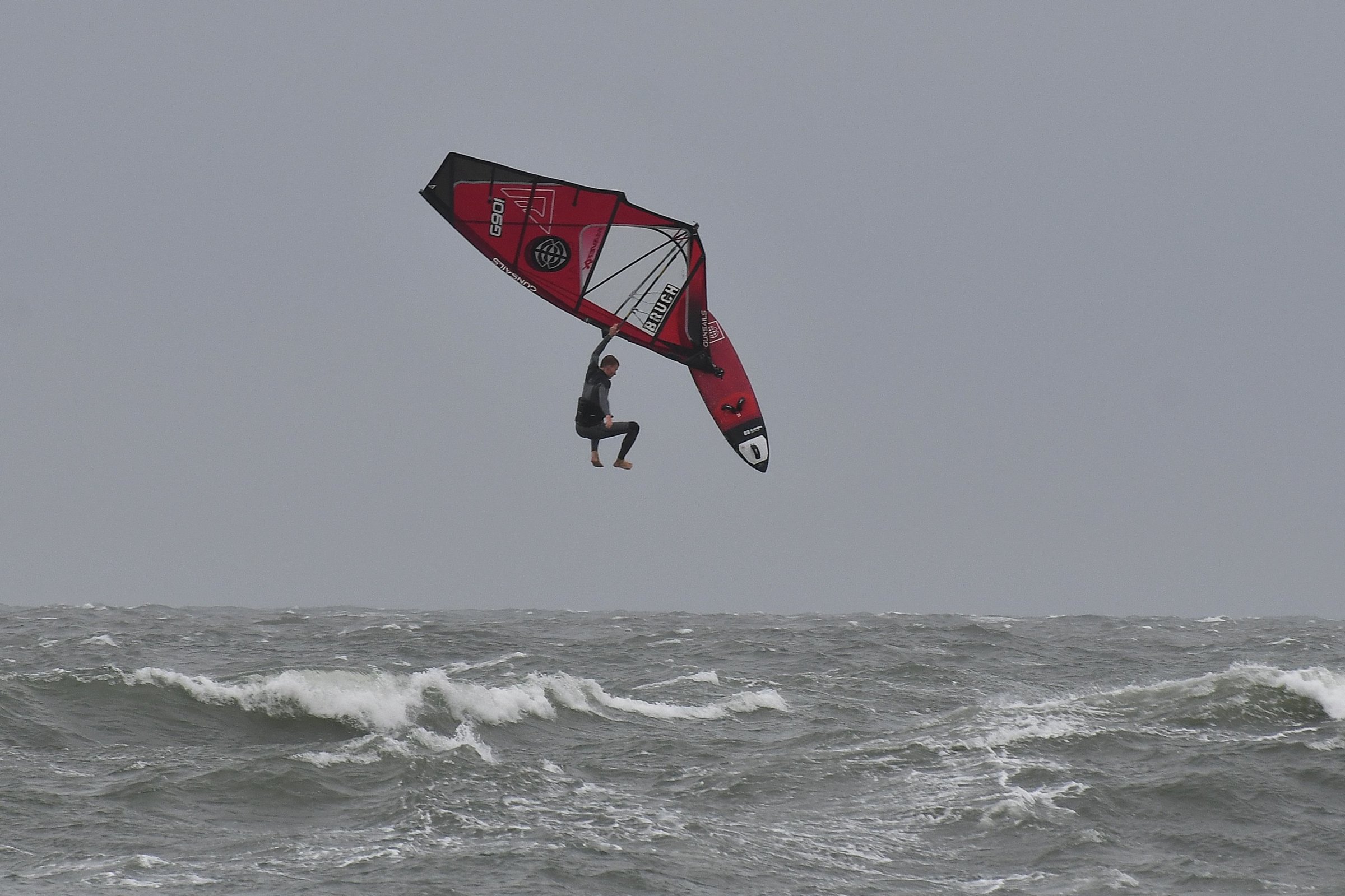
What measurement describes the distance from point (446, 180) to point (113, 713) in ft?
26.7

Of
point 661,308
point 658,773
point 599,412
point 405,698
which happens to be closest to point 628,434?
point 599,412

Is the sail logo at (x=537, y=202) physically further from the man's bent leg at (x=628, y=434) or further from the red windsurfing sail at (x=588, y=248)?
the man's bent leg at (x=628, y=434)

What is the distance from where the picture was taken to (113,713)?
55.3 feet

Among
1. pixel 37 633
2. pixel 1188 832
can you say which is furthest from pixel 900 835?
pixel 37 633

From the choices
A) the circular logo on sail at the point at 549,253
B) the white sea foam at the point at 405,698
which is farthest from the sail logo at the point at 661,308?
the white sea foam at the point at 405,698

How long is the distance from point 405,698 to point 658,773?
179 inches

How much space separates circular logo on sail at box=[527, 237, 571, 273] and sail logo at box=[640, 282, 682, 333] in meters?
1.03

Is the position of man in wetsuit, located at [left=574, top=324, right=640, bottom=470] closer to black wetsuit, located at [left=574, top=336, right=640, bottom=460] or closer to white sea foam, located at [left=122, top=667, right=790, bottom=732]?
black wetsuit, located at [left=574, top=336, right=640, bottom=460]

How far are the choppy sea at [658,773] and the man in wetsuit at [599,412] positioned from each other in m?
3.53

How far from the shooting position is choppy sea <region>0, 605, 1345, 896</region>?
11.3m

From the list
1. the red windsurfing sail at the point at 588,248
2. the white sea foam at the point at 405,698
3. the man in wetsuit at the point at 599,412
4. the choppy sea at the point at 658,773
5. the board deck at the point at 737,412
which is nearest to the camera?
the choppy sea at the point at 658,773

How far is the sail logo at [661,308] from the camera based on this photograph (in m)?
14.3

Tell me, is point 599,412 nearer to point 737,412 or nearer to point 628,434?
point 628,434

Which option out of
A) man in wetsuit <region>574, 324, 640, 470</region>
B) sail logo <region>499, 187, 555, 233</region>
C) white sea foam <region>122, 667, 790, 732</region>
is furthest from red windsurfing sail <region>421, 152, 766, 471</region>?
white sea foam <region>122, 667, 790, 732</region>
